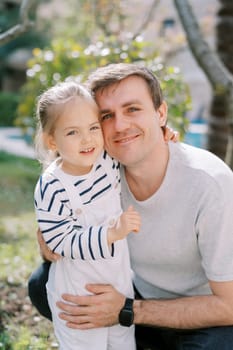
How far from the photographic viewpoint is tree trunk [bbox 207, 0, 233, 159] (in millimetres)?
5000

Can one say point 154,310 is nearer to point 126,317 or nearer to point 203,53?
point 126,317

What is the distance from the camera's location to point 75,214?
221 cm

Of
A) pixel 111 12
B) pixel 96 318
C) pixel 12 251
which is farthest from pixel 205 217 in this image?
pixel 111 12

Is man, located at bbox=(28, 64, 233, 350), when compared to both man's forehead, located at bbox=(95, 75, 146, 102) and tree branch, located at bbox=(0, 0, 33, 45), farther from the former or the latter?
tree branch, located at bbox=(0, 0, 33, 45)

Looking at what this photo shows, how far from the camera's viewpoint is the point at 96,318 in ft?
7.66

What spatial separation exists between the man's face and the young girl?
0.27ft

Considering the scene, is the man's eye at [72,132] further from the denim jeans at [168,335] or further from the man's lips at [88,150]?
the denim jeans at [168,335]

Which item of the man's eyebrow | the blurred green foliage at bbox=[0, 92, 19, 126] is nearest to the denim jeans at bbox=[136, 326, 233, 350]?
the man's eyebrow

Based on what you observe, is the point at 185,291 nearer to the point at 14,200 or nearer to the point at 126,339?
the point at 126,339

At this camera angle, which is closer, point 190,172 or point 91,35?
point 190,172

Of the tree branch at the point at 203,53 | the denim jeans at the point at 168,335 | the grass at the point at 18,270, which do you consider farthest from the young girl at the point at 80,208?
the tree branch at the point at 203,53

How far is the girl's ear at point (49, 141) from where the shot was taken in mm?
2286

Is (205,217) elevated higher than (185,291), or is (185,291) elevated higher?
(205,217)

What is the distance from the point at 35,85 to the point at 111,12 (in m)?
1.60
